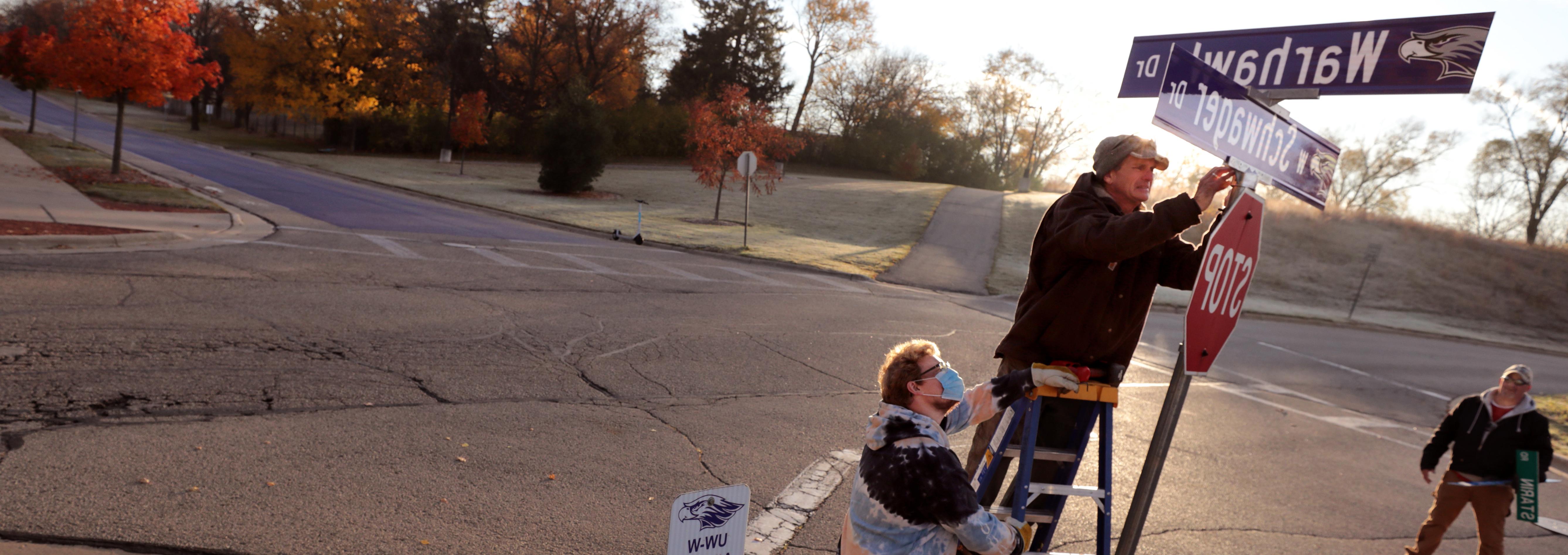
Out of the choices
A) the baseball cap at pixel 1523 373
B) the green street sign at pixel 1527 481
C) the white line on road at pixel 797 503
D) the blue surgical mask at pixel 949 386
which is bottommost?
the white line on road at pixel 797 503

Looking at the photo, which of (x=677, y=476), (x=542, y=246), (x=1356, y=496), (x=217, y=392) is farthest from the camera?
(x=542, y=246)

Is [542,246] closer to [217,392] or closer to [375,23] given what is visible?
[217,392]

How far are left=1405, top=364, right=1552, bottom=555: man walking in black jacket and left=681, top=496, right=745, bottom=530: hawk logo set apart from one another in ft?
16.4

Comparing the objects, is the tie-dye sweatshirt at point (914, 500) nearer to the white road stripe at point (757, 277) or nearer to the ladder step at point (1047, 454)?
the ladder step at point (1047, 454)

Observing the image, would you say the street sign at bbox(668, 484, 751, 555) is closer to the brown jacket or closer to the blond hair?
the blond hair

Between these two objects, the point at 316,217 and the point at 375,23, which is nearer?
the point at 316,217

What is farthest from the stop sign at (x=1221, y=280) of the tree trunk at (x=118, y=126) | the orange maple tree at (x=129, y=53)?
the tree trunk at (x=118, y=126)

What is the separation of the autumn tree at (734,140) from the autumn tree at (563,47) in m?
24.3

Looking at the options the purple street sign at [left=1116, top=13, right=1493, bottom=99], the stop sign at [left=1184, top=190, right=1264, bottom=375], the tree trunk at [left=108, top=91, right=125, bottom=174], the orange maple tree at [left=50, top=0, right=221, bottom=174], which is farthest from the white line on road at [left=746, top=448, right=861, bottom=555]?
the tree trunk at [left=108, top=91, right=125, bottom=174]

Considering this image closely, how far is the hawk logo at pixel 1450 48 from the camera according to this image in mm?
2383

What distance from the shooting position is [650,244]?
68.0 ft

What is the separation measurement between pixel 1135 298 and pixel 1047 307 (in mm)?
325

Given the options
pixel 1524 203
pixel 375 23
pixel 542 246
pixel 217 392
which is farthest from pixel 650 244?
pixel 1524 203

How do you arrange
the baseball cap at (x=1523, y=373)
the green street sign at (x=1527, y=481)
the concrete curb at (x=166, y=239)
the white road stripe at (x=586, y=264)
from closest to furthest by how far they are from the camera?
the green street sign at (x=1527, y=481) → the baseball cap at (x=1523, y=373) → the concrete curb at (x=166, y=239) → the white road stripe at (x=586, y=264)
